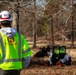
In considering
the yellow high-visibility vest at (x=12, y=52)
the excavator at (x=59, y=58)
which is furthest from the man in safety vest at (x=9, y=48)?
the excavator at (x=59, y=58)

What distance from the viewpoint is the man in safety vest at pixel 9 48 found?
5.24m

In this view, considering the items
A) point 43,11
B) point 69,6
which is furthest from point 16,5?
point 69,6

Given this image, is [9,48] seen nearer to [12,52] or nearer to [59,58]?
[12,52]

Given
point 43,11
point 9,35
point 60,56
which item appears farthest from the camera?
point 60,56

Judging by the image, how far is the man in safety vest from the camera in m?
5.24

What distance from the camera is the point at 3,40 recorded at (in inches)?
209

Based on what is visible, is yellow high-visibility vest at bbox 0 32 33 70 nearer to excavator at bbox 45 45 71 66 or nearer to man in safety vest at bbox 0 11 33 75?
man in safety vest at bbox 0 11 33 75

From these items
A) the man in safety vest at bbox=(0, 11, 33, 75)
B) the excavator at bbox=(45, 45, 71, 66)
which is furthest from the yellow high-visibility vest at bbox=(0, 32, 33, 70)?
the excavator at bbox=(45, 45, 71, 66)

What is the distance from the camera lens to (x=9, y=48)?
5.25 m

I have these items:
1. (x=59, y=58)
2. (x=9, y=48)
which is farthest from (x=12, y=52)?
(x=59, y=58)

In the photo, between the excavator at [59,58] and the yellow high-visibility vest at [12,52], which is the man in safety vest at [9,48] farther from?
the excavator at [59,58]

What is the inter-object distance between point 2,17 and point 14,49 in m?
0.54

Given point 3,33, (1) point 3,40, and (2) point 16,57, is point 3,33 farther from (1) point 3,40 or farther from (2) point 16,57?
(2) point 16,57

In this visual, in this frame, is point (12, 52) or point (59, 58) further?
point (59, 58)
